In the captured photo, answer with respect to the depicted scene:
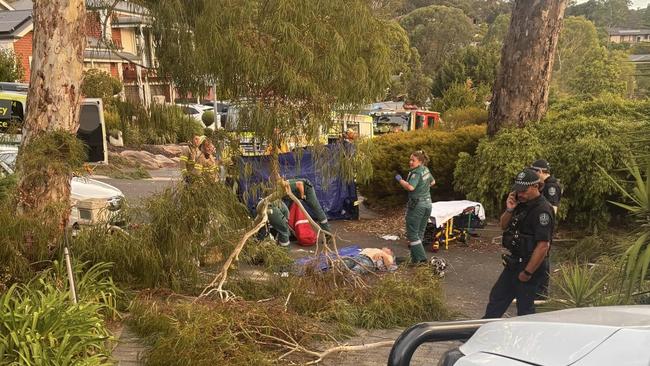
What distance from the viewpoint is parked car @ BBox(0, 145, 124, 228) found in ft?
21.4

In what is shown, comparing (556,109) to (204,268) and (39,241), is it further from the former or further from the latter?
(39,241)

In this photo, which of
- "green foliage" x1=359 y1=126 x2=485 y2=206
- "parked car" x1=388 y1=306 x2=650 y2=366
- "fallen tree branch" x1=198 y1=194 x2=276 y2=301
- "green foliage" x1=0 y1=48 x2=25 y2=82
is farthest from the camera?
"green foliage" x1=0 y1=48 x2=25 y2=82

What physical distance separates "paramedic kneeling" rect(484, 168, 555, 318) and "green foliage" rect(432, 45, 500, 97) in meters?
26.2

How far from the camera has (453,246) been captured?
970 cm

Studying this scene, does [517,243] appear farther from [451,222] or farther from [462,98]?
[462,98]

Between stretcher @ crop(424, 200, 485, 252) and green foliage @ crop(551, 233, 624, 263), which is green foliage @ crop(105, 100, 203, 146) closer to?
stretcher @ crop(424, 200, 485, 252)

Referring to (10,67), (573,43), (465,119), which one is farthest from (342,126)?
(573,43)

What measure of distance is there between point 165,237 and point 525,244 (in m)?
3.60

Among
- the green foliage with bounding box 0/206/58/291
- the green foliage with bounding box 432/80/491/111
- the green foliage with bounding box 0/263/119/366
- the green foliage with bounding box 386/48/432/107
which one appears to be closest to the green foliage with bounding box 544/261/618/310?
the green foliage with bounding box 0/263/119/366

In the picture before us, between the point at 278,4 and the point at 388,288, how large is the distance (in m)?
3.08

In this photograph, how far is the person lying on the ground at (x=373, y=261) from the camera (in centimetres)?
709

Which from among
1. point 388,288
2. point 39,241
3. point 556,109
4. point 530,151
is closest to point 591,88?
point 556,109

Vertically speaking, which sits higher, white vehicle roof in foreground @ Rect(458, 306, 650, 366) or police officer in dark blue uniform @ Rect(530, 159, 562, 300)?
white vehicle roof in foreground @ Rect(458, 306, 650, 366)

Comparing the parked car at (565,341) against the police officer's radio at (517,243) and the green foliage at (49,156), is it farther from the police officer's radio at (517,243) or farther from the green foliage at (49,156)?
the green foliage at (49,156)
